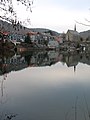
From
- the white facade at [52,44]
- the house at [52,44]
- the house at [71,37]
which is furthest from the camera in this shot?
the house at [71,37]

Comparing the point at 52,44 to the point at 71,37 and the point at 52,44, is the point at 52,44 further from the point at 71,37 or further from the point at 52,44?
the point at 71,37

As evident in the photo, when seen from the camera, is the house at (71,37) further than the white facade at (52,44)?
Yes

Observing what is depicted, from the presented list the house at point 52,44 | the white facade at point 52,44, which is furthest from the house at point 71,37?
the white facade at point 52,44

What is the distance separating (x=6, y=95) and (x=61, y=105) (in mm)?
2475

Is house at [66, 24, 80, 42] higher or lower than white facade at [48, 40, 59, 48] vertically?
higher

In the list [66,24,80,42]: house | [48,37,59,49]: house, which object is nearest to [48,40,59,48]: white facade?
[48,37,59,49]: house

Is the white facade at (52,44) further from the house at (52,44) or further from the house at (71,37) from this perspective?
the house at (71,37)

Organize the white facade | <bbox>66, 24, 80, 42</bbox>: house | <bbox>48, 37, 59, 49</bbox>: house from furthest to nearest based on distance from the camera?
<bbox>66, 24, 80, 42</bbox>: house, the white facade, <bbox>48, 37, 59, 49</bbox>: house

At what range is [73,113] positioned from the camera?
26.7ft

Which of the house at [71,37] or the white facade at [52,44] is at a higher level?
the house at [71,37]

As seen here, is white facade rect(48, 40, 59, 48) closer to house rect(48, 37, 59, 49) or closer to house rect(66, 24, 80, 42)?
house rect(48, 37, 59, 49)

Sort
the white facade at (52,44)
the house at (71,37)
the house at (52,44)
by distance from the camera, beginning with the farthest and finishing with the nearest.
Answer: the house at (71,37), the white facade at (52,44), the house at (52,44)

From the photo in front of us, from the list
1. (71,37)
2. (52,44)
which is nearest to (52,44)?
(52,44)

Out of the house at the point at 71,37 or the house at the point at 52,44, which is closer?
the house at the point at 52,44
